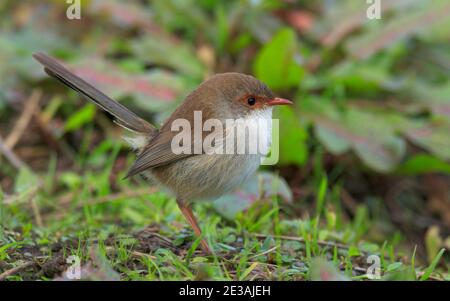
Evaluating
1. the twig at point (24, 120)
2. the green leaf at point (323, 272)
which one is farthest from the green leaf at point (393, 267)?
the twig at point (24, 120)

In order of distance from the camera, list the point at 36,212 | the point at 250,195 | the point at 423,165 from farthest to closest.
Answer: the point at 423,165, the point at 36,212, the point at 250,195

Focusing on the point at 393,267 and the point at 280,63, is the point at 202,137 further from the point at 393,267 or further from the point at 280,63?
the point at 280,63

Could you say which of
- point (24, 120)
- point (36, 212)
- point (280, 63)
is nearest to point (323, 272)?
point (36, 212)

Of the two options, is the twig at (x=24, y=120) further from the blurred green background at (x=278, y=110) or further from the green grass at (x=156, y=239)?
the green grass at (x=156, y=239)

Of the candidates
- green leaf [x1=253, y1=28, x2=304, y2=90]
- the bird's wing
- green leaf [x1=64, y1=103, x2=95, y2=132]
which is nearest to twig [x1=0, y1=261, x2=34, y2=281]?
the bird's wing

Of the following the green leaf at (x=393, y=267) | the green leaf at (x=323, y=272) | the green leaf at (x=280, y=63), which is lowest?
the green leaf at (x=323, y=272)

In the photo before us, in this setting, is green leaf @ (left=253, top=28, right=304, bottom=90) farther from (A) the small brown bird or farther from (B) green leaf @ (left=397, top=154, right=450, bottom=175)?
(A) the small brown bird

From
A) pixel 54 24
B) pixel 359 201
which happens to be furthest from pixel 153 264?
pixel 54 24
